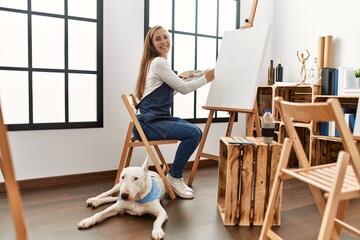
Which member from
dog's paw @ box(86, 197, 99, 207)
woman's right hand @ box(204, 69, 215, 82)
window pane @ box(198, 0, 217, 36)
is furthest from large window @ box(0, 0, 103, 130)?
window pane @ box(198, 0, 217, 36)

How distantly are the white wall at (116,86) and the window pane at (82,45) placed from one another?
122mm

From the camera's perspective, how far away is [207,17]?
389cm

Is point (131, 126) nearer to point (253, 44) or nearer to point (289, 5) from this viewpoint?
point (253, 44)

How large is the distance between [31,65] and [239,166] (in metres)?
1.95

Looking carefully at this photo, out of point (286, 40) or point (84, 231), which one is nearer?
point (84, 231)

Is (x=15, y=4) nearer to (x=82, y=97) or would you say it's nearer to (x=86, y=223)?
(x=82, y=97)

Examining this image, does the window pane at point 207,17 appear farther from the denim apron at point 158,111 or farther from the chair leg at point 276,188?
the chair leg at point 276,188

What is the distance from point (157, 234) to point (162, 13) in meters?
2.40

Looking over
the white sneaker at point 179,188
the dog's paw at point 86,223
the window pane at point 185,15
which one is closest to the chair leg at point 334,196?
the dog's paw at point 86,223

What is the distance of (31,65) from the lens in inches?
113

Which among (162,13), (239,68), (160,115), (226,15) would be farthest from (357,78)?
(162,13)


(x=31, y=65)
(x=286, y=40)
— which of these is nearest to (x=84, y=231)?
(x=31, y=65)

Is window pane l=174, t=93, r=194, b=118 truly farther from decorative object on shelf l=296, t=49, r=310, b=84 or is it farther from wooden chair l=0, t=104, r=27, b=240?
wooden chair l=0, t=104, r=27, b=240

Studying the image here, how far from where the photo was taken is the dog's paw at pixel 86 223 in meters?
2.00
